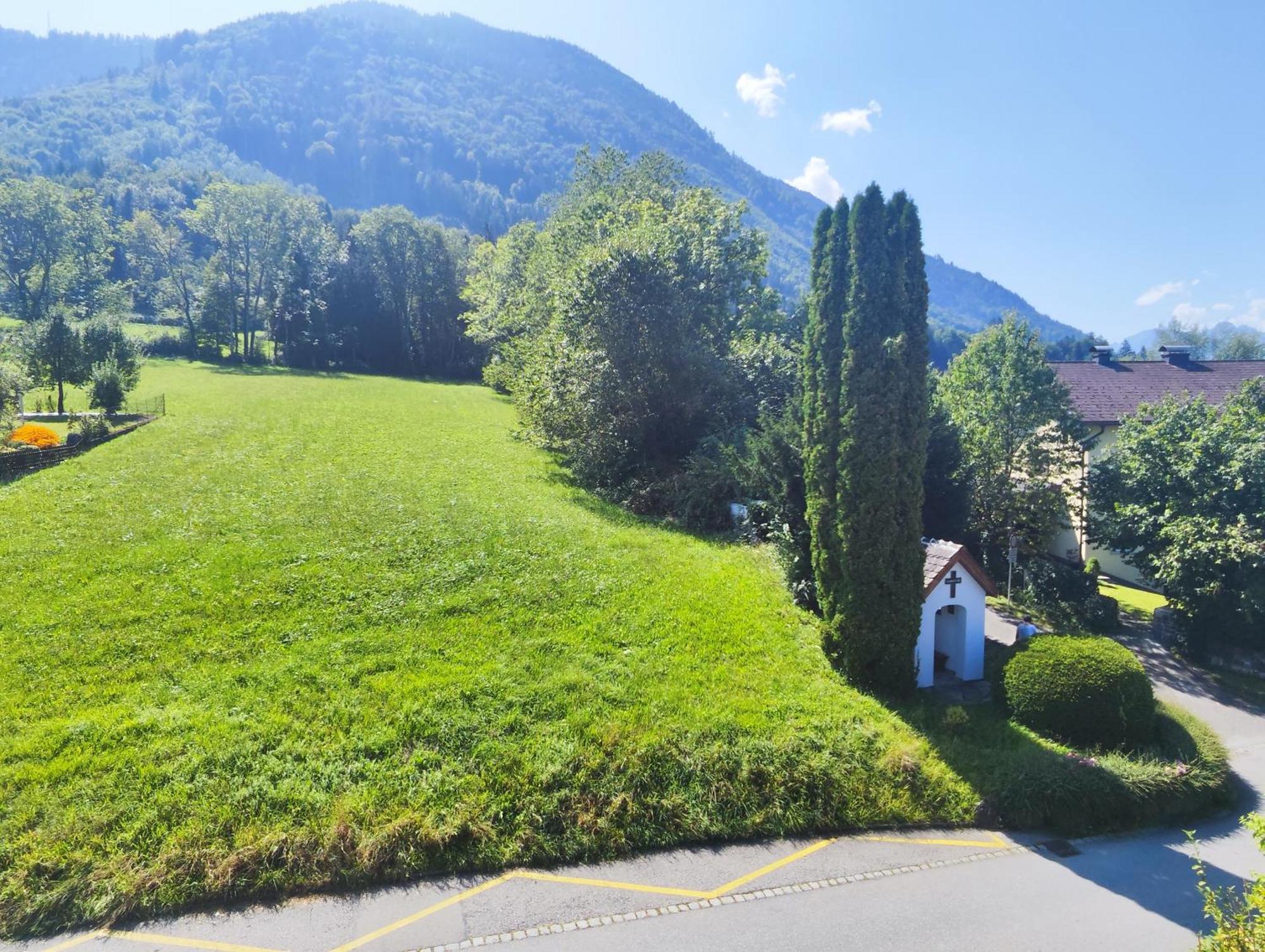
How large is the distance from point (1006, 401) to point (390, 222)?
60.2 metres

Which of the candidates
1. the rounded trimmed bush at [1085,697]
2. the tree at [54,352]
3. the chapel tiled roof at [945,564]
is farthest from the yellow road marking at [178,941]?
the tree at [54,352]

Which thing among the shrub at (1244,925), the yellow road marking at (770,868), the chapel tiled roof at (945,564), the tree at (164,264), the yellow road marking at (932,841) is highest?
the tree at (164,264)

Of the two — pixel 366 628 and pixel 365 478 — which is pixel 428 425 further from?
pixel 366 628

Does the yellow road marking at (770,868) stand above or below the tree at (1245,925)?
below

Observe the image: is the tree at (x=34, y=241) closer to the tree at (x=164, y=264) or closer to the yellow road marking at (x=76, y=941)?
the tree at (x=164, y=264)

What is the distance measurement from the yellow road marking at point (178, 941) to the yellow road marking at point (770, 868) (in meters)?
4.56

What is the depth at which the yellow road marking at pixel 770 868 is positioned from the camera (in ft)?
24.6

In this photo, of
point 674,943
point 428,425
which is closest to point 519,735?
point 674,943

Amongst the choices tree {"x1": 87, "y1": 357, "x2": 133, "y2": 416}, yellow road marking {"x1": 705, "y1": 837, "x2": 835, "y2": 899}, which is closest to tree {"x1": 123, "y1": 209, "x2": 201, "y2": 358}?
tree {"x1": 87, "y1": 357, "x2": 133, "y2": 416}

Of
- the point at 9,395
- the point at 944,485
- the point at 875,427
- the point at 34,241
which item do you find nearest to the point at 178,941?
the point at 875,427

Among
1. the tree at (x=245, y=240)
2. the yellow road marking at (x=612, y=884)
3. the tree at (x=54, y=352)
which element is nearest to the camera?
the yellow road marking at (x=612, y=884)

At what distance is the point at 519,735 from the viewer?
29.5 feet

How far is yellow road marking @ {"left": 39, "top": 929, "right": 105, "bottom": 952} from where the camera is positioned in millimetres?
6066

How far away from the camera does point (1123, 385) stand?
30516mm
